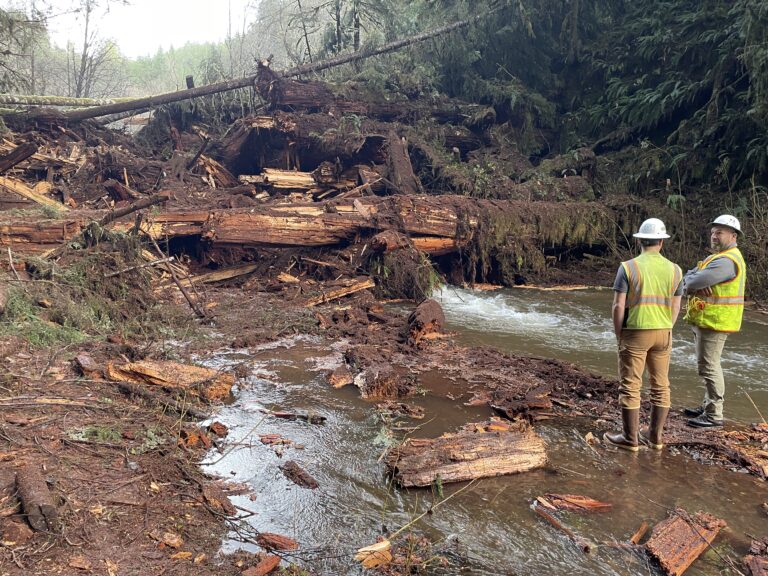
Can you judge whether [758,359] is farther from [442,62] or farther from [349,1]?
[349,1]

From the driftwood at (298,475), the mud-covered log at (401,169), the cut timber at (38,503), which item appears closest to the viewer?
the cut timber at (38,503)

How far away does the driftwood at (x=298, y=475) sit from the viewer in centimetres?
387

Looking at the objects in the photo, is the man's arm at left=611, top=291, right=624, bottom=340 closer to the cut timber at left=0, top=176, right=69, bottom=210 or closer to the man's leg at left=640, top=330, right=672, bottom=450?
the man's leg at left=640, top=330, right=672, bottom=450

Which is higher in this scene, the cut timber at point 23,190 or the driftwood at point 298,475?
the cut timber at point 23,190

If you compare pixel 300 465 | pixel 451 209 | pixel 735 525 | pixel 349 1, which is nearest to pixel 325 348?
pixel 300 465

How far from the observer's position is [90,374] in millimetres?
5129

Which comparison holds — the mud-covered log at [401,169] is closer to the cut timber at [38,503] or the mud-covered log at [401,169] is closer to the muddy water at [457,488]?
the muddy water at [457,488]

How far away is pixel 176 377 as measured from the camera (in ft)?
17.6

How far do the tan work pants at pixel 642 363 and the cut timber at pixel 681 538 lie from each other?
1220mm

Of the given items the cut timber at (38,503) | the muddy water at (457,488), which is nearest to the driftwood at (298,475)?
the muddy water at (457,488)

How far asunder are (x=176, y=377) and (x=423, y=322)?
3738 mm

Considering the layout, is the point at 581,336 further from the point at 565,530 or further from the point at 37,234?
the point at 37,234

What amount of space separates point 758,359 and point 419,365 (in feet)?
16.4

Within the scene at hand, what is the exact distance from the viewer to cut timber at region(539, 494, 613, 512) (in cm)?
363
